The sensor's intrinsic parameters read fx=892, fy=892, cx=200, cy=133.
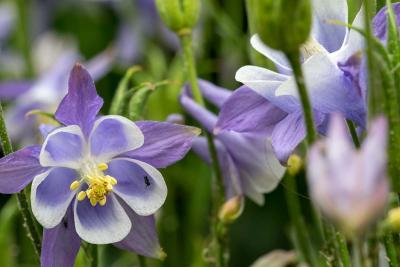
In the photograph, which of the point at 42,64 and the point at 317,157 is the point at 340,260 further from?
the point at 42,64

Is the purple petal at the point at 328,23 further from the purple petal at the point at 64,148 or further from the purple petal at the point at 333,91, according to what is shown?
the purple petal at the point at 64,148

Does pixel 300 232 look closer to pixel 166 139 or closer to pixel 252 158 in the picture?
pixel 252 158

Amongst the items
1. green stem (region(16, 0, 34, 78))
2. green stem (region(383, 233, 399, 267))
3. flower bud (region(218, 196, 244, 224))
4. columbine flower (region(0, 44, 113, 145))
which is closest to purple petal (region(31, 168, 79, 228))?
flower bud (region(218, 196, 244, 224))

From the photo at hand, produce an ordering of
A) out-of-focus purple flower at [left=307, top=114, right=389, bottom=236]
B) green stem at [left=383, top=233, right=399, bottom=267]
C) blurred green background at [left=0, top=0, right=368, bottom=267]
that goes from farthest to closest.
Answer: blurred green background at [left=0, top=0, right=368, bottom=267] < green stem at [left=383, top=233, right=399, bottom=267] < out-of-focus purple flower at [left=307, top=114, right=389, bottom=236]

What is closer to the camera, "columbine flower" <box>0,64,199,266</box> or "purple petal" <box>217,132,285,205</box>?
"columbine flower" <box>0,64,199,266</box>

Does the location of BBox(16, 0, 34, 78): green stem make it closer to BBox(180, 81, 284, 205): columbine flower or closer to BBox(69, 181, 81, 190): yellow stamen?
BBox(180, 81, 284, 205): columbine flower

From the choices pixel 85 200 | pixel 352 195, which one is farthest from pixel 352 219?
pixel 85 200

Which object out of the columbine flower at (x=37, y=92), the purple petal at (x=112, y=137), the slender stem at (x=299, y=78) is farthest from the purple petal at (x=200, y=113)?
the columbine flower at (x=37, y=92)
